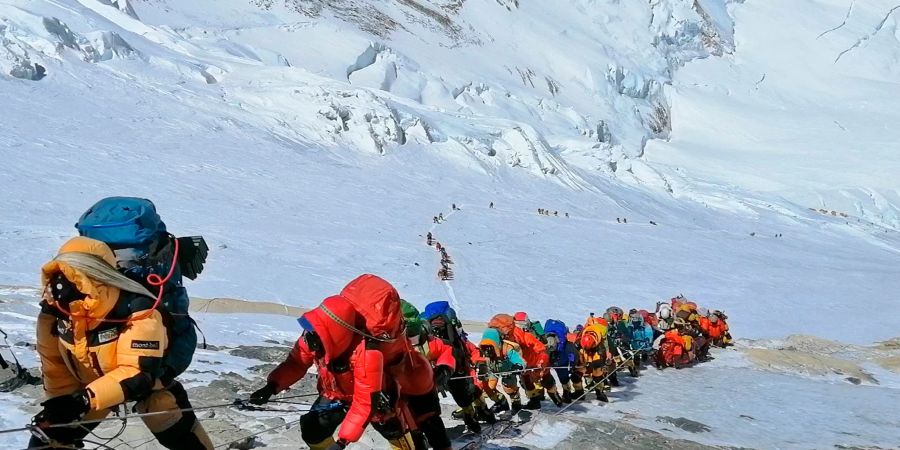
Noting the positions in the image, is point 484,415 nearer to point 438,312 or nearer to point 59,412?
point 438,312

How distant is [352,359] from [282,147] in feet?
101

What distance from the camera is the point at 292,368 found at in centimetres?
417

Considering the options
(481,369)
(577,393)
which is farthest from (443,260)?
(481,369)

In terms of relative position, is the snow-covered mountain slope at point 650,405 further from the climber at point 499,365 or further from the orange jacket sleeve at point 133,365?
the orange jacket sleeve at point 133,365

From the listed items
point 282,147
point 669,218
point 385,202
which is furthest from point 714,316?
point 669,218

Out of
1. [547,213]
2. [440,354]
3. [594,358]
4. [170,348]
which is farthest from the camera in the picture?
[547,213]

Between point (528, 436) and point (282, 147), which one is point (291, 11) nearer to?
point (282, 147)

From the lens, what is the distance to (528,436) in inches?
251

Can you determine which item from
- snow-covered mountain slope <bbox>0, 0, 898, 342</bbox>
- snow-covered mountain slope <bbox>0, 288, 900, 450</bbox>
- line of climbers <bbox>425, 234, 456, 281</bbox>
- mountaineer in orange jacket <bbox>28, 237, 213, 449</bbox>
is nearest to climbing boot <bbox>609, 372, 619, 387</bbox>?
snow-covered mountain slope <bbox>0, 288, 900, 450</bbox>

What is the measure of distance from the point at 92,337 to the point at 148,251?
0.41 m

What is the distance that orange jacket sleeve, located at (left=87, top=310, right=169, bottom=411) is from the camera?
296 cm

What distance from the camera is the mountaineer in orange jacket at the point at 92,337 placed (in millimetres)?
2973

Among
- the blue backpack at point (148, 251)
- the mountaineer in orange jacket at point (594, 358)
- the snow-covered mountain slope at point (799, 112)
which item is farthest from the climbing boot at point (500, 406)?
the snow-covered mountain slope at point (799, 112)

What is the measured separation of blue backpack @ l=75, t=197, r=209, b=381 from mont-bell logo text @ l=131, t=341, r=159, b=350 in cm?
Result: 22
